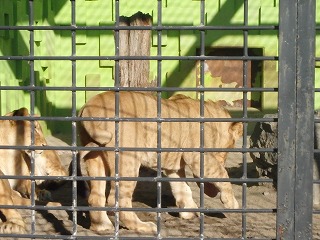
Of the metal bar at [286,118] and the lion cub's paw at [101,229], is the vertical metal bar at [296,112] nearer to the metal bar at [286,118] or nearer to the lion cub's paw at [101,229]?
the metal bar at [286,118]

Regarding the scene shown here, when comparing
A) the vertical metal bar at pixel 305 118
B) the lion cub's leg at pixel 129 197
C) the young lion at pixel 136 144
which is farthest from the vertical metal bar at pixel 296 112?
the lion cub's leg at pixel 129 197

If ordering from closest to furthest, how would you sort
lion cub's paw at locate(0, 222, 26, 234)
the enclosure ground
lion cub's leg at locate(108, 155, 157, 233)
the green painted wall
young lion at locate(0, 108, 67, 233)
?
lion cub's paw at locate(0, 222, 26, 234) < lion cub's leg at locate(108, 155, 157, 233) < the enclosure ground < young lion at locate(0, 108, 67, 233) < the green painted wall

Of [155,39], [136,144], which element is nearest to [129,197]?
[136,144]

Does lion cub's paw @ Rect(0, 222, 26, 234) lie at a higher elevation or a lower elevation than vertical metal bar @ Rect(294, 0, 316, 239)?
lower

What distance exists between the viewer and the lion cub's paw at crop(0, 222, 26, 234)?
474cm

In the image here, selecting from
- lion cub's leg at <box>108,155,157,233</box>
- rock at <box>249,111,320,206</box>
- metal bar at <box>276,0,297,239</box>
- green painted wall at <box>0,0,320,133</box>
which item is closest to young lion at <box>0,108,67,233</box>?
lion cub's leg at <box>108,155,157,233</box>

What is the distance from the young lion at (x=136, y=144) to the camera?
4.86m

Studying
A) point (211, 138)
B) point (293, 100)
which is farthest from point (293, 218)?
point (211, 138)

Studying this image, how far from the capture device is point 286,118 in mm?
3291

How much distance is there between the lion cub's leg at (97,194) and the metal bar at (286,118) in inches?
71.4

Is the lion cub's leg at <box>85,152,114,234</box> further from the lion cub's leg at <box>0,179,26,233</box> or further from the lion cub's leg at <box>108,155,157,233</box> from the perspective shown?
the lion cub's leg at <box>0,179,26,233</box>

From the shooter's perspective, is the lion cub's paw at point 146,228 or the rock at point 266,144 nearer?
the lion cub's paw at point 146,228

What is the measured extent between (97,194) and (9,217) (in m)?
0.59

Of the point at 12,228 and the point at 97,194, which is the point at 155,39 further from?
the point at 12,228
